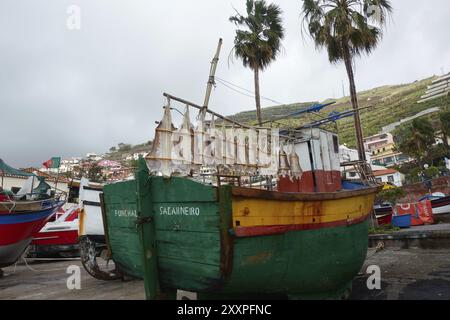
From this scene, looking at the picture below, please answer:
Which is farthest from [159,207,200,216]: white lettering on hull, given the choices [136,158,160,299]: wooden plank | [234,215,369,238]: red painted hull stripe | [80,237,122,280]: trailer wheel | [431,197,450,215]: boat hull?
[431,197,450,215]: boat hull

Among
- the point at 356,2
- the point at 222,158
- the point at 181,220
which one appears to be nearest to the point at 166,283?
the point at 181,220

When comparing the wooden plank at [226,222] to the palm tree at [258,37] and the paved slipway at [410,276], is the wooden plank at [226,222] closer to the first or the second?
the paved slipway at [410,276]

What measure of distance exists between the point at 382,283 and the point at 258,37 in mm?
12202

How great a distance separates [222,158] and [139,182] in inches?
66.9

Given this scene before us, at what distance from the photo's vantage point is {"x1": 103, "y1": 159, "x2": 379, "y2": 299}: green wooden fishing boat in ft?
13.5

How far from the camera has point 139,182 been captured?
4633mm

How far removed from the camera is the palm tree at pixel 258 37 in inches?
614

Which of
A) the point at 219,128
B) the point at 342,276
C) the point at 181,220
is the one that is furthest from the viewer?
the point at 219,128

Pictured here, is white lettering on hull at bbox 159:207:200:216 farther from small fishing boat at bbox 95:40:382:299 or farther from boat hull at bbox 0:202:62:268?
boat hull at bbox 0:202:62:268

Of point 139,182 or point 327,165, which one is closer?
point 139,182

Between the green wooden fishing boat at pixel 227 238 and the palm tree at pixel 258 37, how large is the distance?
11.0 metres

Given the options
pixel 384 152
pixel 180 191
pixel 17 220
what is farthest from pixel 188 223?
pixel 384 152

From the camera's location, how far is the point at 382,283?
672 centimetres
